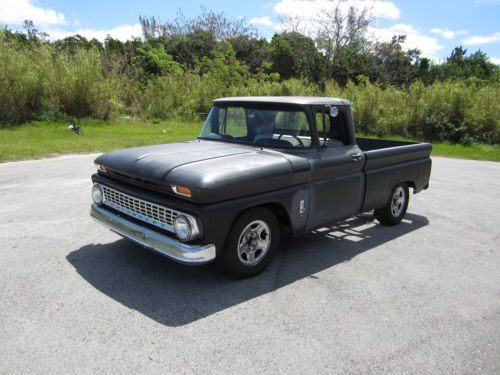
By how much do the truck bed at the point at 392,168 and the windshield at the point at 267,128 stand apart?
108cm

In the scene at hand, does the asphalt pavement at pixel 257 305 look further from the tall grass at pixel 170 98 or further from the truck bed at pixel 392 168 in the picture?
the tall grass at pixel 170 98

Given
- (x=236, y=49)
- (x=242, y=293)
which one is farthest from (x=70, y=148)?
(x=236, y=49)

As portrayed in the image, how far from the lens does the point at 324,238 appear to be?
566 cm

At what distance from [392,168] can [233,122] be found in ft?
7.49

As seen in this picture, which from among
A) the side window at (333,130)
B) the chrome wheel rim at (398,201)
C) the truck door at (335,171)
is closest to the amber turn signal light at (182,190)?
the truck door at (335,171)

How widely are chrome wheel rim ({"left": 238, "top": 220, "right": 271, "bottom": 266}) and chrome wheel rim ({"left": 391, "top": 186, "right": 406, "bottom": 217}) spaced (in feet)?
8.86

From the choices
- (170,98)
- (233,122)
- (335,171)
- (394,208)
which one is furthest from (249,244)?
(170,98)

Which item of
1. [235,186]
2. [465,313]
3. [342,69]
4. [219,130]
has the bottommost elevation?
[465,313]

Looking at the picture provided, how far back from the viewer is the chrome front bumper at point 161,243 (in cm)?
364

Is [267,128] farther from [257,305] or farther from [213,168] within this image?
[257,305]

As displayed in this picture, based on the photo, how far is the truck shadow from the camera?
12.2 ft

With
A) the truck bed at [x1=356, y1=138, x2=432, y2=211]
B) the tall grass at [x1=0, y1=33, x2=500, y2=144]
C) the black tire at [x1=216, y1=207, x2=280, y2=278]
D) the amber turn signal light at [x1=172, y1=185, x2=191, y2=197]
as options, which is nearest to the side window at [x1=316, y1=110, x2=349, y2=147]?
the truck bed at [x1=356, y1=138, x2=432, y2=211]

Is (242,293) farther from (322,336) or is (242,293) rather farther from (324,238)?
(324,238)

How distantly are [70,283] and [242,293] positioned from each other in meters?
1.63
